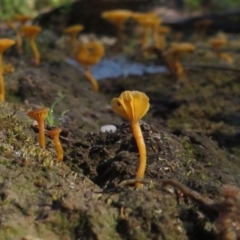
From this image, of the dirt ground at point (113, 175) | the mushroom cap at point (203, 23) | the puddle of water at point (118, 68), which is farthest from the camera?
the mushroom cap at point (203, 23)

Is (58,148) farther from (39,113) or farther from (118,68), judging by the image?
(118,68)

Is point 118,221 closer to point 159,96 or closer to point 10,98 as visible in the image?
point 10,98

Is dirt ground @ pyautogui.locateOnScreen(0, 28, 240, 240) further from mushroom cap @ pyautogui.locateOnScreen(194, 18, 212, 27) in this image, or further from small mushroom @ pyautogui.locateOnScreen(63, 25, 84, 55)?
mushroom cap @ pyautogui.locateOnScreen(194, 18, 212, 27)

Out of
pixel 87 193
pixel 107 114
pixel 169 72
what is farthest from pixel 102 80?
pixel 87 193

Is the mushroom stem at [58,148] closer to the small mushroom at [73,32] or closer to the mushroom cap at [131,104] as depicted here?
the mushroom cap at [131,104]

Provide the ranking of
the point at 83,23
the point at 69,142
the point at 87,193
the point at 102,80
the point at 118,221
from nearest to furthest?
1. the point at 118,221
2. the point at 87,193
3. the point at 69,142
4. the point at 102,80
5. the point at 83,23

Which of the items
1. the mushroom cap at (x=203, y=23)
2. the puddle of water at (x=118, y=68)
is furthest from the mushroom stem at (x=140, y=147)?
the mushroom cap at (x=203, y=23)

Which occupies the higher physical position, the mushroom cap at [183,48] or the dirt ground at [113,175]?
the dirt ground at [113,175]

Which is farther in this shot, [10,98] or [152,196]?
[10,98]
